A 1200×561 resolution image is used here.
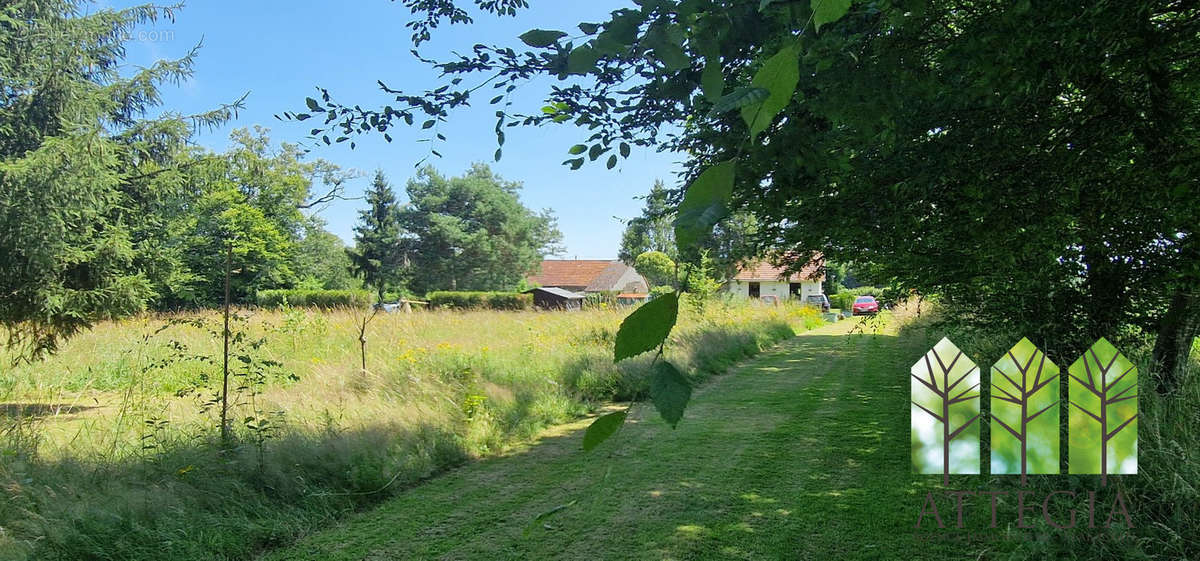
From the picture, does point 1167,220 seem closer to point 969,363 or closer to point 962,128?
point 962,128

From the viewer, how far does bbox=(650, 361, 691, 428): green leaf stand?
0.53 meters

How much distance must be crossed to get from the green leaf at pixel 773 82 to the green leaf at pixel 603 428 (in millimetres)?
253

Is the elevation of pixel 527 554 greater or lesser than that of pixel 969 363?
lesser

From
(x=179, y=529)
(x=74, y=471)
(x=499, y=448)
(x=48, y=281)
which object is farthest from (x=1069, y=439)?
(x=48, y=281)

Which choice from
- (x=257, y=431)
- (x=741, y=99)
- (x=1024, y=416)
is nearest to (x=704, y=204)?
(x=741, y=99)

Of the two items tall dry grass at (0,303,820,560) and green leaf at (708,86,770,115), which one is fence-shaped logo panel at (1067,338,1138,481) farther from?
green leaf at (708,86,770,115)

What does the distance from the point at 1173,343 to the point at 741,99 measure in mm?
5617

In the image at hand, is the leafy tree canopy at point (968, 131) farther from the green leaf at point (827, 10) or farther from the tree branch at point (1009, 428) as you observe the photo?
the tree branch at point (1009, 428)

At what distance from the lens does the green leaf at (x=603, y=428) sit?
51 cm

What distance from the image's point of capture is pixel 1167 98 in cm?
285

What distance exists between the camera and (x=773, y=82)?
0.44 meters

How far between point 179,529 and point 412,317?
8102 mm

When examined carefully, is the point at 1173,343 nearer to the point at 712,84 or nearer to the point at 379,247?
the point at 712,84

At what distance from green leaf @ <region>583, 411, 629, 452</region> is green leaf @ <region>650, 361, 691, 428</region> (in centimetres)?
3
